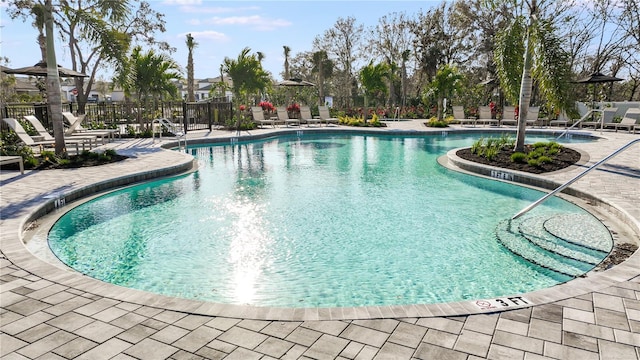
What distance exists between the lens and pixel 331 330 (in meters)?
3.12

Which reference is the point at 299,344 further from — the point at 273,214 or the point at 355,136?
the point at 355,136

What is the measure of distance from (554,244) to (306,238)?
347 centimetres

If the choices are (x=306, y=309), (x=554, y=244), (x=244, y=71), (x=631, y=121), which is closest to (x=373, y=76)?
(x=244, y=71)

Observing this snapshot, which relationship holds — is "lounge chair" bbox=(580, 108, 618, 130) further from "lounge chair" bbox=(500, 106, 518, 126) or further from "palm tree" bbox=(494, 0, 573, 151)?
"palm tree" bbox=(494, 0, 573, 151)

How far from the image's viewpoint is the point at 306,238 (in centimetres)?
618

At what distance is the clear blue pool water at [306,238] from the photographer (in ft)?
15.3

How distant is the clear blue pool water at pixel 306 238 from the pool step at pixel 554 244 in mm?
238

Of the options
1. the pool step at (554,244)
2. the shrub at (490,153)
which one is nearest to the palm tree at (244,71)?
the shrub at (490,153)

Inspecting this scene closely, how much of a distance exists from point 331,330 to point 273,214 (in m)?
4.37

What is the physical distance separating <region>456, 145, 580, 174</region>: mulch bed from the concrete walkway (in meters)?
6.26

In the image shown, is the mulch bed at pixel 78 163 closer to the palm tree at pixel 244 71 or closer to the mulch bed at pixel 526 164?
the mulch bed at pixel 526 164

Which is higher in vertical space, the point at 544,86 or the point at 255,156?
the point at 544,86

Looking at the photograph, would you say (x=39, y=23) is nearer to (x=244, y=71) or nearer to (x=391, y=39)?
(x=244, y=71)

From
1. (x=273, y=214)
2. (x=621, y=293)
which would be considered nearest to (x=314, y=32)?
(x=273, y=214)
